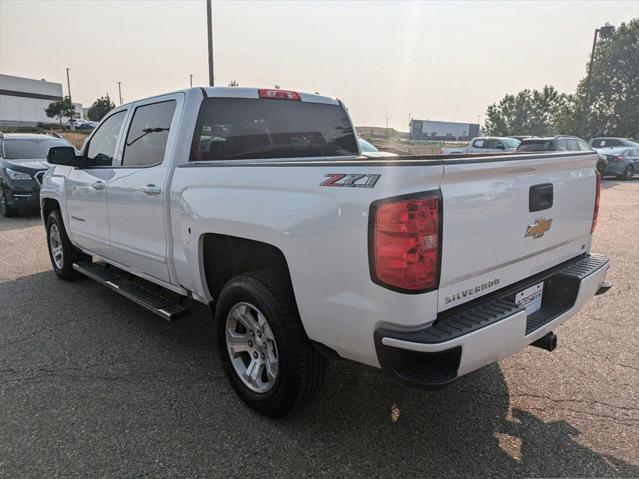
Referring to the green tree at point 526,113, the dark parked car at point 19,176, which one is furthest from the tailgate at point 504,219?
the green tree at point 526,113

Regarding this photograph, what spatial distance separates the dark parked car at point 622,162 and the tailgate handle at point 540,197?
2073 cm

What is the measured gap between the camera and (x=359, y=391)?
10.8 feet

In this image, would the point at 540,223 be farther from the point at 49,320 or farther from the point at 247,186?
the point at 49,320

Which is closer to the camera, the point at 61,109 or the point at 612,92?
the point at 612,92

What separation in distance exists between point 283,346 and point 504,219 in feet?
4.41

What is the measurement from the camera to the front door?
14.8 ft

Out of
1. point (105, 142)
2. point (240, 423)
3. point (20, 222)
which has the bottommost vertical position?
point (20, 222)

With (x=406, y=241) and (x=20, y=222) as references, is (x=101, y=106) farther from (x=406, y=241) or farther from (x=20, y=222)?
(x=406, y=241)

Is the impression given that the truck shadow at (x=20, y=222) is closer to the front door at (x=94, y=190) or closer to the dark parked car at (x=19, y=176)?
the dark parked car at (x=19, y=176)

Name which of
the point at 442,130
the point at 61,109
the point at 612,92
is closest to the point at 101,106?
the point at 61,109

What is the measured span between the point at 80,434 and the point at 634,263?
6.76m

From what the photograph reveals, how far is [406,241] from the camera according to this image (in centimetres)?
212

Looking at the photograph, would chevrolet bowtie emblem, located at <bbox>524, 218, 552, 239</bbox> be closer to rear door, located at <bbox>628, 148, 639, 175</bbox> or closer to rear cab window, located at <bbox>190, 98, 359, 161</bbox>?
rear cab window, located at <bbox>190, 98, 359, 161</bbox>

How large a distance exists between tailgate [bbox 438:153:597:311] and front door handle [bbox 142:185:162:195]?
2201mm
